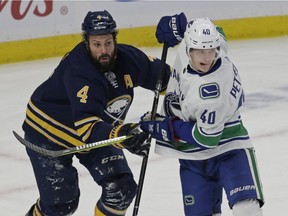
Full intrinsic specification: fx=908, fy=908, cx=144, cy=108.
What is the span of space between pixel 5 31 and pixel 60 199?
158 inches

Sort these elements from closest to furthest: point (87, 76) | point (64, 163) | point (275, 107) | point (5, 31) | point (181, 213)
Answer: point (87, 76)
point (64, 163)
point (181, 213)
point (275, 107)
point (5, 31)

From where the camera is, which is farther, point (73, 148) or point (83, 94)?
point (73, 148)

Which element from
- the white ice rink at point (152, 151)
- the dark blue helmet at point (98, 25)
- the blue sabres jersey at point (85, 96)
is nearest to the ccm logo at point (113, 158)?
the blue sabres jersey at point (85, 96)

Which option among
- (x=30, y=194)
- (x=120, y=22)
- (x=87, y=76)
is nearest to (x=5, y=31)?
(x=120, y=22)

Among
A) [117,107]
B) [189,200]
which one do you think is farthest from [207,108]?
[117,107]

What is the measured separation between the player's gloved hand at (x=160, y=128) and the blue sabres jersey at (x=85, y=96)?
142mm

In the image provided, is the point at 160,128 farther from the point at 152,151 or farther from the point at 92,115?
the point at 152,151

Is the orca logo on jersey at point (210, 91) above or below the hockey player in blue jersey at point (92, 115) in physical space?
above

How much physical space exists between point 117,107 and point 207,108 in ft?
1.89

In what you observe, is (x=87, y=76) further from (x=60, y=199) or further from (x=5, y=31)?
(x=5, y=31)

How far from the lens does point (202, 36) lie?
3311 millimetres

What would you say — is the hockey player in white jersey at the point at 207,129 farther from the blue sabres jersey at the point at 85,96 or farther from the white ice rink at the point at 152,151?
the white ice rink at the point at 152,151

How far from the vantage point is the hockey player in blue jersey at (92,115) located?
351 centimetres

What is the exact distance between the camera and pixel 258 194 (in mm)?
3418
